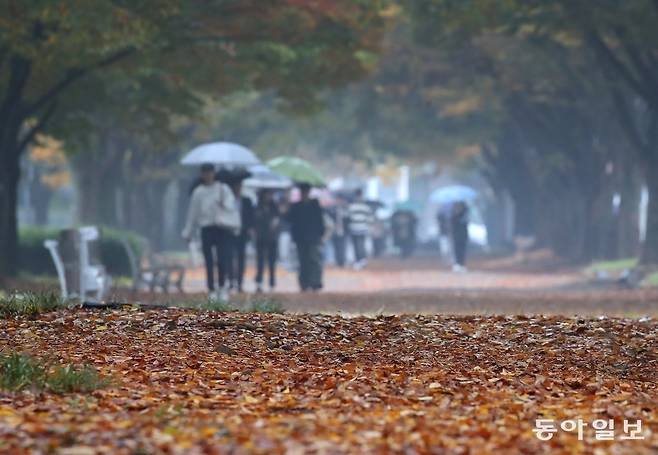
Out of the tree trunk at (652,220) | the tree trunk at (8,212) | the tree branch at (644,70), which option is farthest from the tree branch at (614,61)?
the tree trunk at (8,212)

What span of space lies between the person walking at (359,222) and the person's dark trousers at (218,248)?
21271 millimetres

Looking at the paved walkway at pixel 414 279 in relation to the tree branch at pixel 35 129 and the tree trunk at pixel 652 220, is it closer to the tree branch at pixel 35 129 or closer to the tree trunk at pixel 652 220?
the tree trunk at pixel 652 220

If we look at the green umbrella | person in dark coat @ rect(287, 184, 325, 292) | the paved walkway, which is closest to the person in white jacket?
person in dark coat @ rect(287, 184, 325, 292)

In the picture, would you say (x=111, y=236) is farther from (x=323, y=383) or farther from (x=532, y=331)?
(x=323, y=383)

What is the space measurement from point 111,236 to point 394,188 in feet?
412

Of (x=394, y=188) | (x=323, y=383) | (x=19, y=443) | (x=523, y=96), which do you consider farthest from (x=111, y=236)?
(x=394, y=188)

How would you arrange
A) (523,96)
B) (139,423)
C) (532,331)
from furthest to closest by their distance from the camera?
(523,96) → (532,331) → (139,423)

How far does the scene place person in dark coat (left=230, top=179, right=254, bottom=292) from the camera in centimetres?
2697

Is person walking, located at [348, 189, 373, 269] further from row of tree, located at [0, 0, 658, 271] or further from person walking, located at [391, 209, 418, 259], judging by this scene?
person walking, located at [391, 209, 418, 259]

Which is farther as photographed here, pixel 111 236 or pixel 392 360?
pixel 111 236

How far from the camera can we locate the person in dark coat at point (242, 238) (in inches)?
1062

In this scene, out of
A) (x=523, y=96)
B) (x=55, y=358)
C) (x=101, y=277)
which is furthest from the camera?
(x=523, y=96)

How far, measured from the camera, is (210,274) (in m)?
23.0

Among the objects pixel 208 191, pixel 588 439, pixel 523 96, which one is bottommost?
pixel 588 439
